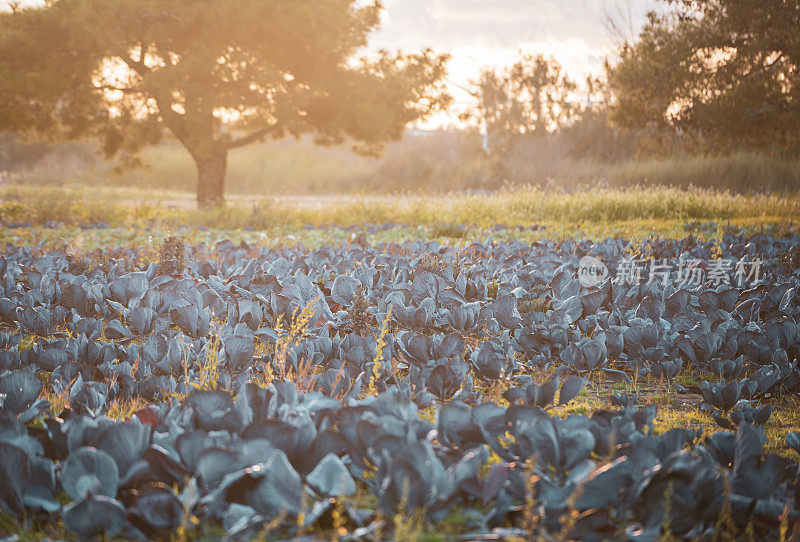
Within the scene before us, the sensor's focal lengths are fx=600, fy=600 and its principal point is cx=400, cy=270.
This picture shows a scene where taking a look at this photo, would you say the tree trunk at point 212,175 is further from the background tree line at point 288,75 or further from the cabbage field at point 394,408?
the cabbage field at point 394,408

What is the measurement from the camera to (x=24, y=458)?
145 cm

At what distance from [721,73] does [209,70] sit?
14.0 m

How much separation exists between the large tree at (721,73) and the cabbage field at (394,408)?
13950 mm

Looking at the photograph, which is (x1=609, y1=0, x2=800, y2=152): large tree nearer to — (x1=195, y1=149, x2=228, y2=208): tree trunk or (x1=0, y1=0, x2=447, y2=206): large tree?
(x1=0, y1=0, x2=447, y2=206): large tree

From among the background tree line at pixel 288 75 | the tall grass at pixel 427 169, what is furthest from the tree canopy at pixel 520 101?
the background tree line at pixel 288 75

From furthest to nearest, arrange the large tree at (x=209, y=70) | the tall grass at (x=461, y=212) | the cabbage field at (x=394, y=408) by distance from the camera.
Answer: the large tree at (x=209, y=70) → the tall grass at (x=461, y=212) → the cabbage field at (x=394, y=408)

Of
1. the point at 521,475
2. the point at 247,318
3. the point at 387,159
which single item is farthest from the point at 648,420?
the point at 387,159

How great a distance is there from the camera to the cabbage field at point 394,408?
1.42 m

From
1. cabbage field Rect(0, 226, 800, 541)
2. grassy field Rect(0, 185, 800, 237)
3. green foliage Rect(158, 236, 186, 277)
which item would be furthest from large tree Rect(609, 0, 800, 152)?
green foliage Rect(158, 236, 186, 277)

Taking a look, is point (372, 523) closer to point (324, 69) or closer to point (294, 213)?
point (294, 213)

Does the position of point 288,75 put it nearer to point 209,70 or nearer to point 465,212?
point 209,70

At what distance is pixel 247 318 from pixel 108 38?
14579 millimetres

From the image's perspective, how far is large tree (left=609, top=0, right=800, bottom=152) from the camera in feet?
52.3

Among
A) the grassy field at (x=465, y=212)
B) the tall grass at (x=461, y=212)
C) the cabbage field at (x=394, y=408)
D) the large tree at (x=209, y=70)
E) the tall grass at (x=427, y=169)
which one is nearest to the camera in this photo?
the cabbage field at (x=394, y=408)
